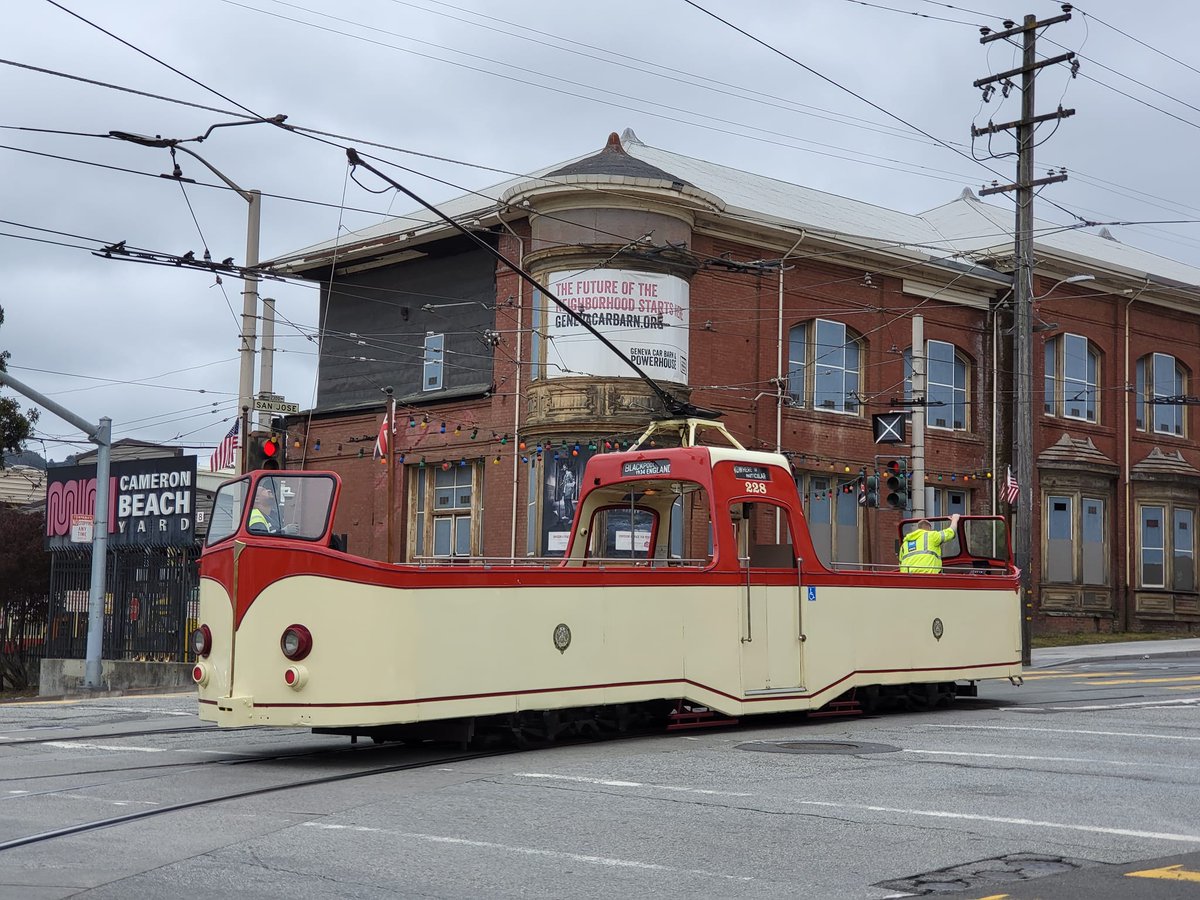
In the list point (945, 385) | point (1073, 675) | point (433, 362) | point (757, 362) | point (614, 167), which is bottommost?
point (1073, 675)

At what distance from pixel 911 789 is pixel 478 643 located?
13.3ft

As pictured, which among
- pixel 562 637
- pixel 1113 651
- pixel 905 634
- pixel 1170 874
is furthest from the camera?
pixel 1113 651

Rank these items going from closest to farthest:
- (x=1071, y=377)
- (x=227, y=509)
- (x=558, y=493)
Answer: (x=227, y=509)
(x=558, y=493)
(x=1071, y=377)

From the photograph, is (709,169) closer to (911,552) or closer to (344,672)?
(911,552)

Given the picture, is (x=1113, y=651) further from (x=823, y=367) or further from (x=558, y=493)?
(x=558, y=493)

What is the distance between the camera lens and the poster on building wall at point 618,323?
98.6 feet

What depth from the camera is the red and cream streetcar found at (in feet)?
39.0

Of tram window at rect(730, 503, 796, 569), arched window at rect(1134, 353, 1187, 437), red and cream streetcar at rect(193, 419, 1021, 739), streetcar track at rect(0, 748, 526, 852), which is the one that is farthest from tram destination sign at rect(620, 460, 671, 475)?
arched window at rect(1134, 353, 1187, 437)

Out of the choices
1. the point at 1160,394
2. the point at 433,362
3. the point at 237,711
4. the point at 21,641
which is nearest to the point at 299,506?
the point at 237,711

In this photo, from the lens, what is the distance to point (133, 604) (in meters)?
27.7

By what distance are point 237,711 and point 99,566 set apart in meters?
15.2

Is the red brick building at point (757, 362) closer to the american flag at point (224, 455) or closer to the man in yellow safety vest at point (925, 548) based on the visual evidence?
the american flag at point (224, 455)

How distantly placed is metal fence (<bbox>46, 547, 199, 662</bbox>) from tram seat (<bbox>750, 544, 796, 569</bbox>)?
46.5 feet

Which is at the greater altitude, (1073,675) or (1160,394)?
(1160,394)
